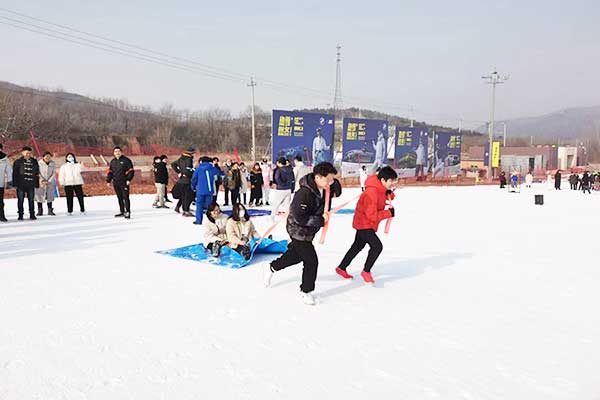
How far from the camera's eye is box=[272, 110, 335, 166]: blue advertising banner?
21.0 meters

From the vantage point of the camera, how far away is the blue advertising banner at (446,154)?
3406 centimetres

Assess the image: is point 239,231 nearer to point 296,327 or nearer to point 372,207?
point 372,207

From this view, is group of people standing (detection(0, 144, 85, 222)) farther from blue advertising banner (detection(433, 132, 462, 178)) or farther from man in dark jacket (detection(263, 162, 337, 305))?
blue advertising banner (detection(433, 132, 462, 178))

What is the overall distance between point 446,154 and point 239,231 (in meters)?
31.0

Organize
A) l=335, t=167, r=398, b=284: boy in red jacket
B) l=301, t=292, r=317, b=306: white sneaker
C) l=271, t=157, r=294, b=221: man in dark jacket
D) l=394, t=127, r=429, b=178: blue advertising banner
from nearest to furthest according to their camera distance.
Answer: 1. l=301, t=292, r=317, b=306: white sneaker
2. l=335, t=167, r=398, b=284: boy in red jacket
3. l=271, t=157, r=294, b=221: man in dark jacket
4. l=394, t=127, r=429, b=178: blue advertising banner

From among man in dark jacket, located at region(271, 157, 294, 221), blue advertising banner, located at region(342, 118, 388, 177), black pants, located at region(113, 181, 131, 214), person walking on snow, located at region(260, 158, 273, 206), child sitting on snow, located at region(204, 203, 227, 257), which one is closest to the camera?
child sitting on snow, located at region(204, 203, 227, 257)

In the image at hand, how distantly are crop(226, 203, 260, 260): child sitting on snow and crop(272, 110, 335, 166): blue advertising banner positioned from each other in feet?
44.7

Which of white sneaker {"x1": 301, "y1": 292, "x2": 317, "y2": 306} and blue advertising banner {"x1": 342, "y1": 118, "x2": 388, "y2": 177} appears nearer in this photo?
white sneaker {"x1": 301, "y1": 292, "x2": 317, "y2": 306}

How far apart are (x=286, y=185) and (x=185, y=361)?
6.97 metres

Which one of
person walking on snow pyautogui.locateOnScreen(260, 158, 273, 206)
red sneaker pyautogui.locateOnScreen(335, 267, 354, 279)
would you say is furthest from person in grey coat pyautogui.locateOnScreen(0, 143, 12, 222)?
red sneaker pyautogui.locateOnScreen(335, 267, 354, 279)

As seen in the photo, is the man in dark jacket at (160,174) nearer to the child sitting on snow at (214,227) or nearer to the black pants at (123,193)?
the black pants at (123,193)

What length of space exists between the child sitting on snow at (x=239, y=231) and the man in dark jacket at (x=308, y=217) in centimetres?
186

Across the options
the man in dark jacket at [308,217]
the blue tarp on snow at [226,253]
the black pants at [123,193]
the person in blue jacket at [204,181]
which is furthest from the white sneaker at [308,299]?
the black pants at [123,193]

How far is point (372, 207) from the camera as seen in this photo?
5.21m
